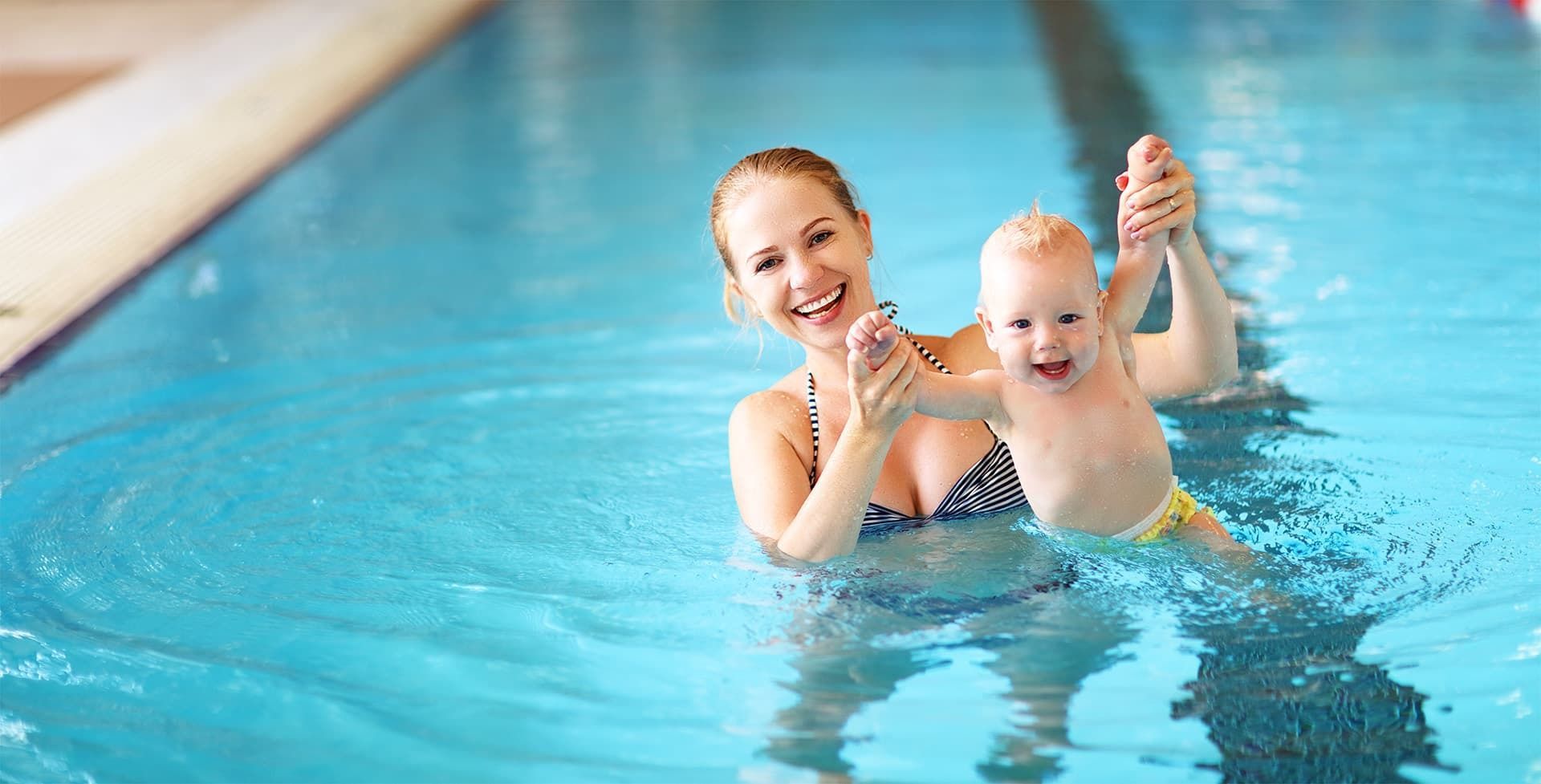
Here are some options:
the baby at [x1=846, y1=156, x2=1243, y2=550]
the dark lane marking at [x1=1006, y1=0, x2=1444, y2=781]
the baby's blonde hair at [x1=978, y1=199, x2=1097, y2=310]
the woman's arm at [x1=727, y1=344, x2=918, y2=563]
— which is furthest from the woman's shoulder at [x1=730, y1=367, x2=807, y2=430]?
the dark lane marking at [x1=1006, y1=0, x2=1444, y2=781]

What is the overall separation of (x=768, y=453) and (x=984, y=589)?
441 millimetres

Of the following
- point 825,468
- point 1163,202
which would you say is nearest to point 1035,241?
point 1163,202

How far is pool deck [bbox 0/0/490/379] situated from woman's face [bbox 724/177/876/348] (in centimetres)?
293

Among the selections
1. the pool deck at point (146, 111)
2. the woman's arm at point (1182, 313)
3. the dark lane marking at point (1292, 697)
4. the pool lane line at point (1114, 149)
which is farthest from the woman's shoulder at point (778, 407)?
the pool deck at point (146, 111)

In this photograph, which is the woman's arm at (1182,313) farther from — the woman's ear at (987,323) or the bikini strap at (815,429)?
the bikini strap at (815,429)

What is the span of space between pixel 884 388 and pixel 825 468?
244 millimetres

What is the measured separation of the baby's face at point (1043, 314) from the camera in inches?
96.0

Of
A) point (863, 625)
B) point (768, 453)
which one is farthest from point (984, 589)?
point (768, 453)

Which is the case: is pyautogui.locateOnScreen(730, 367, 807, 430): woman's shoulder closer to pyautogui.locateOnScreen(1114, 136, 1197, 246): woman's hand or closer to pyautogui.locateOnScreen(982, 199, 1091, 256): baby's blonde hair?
pyautogui.locateOnScreen(982, 199, 1091, 256): baby's blonde hair

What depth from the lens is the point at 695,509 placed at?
11.5 ft

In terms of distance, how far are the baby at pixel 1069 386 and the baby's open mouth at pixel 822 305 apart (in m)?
0.23

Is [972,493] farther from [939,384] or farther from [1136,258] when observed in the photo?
[1136,258]

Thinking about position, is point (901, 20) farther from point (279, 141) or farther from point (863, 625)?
point (863, 625)

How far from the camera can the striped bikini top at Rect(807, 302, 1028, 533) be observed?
2842 mm
